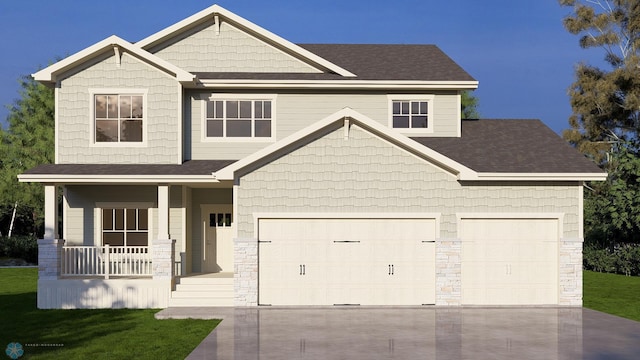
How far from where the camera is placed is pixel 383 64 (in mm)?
24375

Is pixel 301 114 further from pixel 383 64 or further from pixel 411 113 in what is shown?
pixel 383 64

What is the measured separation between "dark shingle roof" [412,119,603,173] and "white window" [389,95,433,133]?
0.51 m

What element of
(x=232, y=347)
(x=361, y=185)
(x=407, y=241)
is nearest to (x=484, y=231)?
(x=407, y=241)

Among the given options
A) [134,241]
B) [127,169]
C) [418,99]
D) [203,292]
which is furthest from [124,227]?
[418,99]

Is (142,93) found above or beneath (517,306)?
above

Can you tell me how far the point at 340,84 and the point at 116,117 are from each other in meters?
7.11

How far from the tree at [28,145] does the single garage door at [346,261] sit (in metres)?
29.0

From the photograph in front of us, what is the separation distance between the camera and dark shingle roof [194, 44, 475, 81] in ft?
74.4

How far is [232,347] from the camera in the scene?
1298cm

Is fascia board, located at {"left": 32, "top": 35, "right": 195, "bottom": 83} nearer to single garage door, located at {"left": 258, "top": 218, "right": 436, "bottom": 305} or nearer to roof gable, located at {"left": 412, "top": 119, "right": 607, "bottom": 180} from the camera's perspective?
single garage door, located at {"left": 258, "top": 218, "right": 436, "bottom": 305}

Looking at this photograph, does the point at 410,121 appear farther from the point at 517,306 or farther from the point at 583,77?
the point at 583,77

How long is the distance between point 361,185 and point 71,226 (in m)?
9.43

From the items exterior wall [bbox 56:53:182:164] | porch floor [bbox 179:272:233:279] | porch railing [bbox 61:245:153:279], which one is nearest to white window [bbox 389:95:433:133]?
exterior wall [bbox 56:53:182:164]

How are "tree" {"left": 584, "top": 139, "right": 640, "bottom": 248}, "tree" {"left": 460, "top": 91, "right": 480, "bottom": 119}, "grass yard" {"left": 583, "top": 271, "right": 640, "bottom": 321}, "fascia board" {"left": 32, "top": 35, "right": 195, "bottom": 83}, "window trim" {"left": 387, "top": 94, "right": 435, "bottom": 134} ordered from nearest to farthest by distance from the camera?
1. "grass yard" {"left": 583, "top": 271, "right": 640, "bottom": 321}
2. "fascia board" {"left": 32, "top": 35, "right": 195, "bottom": 83}
3. "window trim" {"left": 387, "top": 94, "right": 435, "bottom": 134}
4. "tree" {"left": 584, "top": 139, "right": 640, "bottom": 248}
5. "tree" {"left": 460, "top": 91, "right": 480, "bottom": 119}
